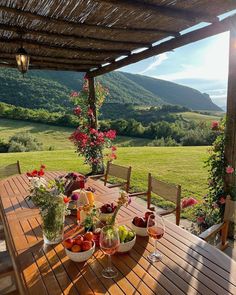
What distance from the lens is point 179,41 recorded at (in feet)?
11.2

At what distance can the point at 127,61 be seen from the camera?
184 inches

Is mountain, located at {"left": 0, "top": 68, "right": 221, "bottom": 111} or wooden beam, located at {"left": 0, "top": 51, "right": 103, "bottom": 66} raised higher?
mountain, located at {"left": 0, "top": 68, "right": 221, "bottom": 111}

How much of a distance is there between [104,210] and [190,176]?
533 centimetres

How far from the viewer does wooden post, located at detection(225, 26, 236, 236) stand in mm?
2811

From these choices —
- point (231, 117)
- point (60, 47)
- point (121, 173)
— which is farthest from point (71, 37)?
point (231, 117)

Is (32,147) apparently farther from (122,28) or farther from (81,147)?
(122,28)

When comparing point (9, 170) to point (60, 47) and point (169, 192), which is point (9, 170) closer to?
point (60, 47)

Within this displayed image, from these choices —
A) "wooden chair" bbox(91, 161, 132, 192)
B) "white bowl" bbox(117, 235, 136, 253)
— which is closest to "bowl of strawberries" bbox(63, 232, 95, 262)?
"white bowl" bbox(117, 235, 136, 253)

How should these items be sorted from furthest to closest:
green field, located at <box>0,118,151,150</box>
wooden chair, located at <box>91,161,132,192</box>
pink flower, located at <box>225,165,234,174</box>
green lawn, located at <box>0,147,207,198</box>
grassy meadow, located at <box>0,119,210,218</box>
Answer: green field, located at <box>0,118,151,150</box> → green lawn, located at <box>0,147,207,198</box> → grassy meadow, located at <box>0,119,210,218</box> → wooden chair, located at <box>91,161,132,192</box> → pink flower, located at <box>225,165,234,174</box>

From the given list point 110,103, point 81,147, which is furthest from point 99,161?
point 110,103

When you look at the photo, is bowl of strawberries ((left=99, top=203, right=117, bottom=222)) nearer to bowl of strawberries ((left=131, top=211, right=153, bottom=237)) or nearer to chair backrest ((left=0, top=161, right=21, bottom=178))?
bowl of strawberries ((left=131, top=211, right=153, bottom=237))

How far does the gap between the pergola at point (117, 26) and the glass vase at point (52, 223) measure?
1.91 meters

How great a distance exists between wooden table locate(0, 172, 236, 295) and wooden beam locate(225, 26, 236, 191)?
1.41 meters

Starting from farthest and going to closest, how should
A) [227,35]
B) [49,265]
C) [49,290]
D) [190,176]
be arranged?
[190,176]
[227,35]
[49,265]
[49,290]
